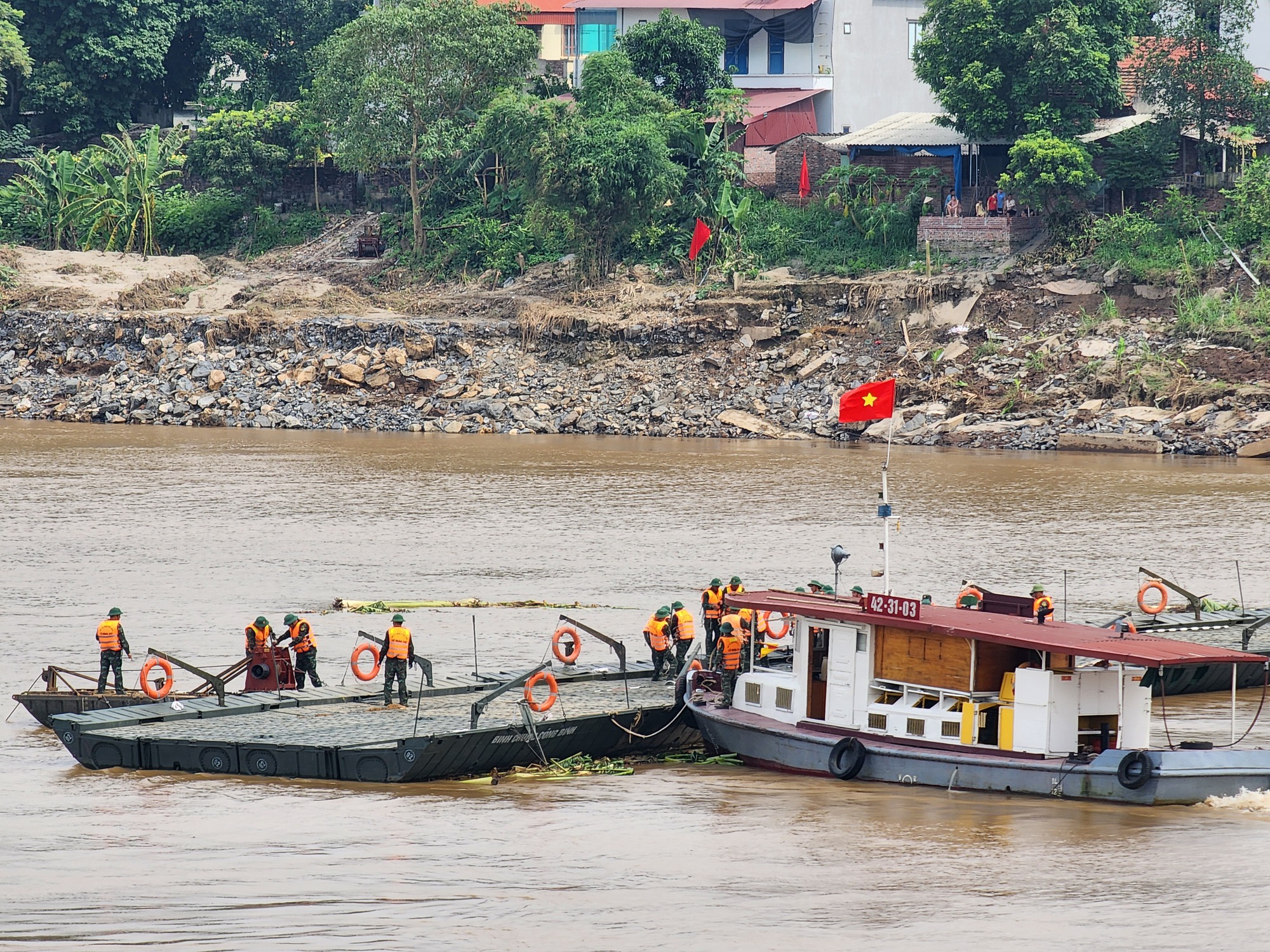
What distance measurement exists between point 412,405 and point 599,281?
312 inches

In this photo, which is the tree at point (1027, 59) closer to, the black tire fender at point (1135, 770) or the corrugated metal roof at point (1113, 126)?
the corrugated metal roof at point (1113, 126)

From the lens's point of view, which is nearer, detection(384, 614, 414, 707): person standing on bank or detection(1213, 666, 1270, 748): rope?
detection(1213, 666, 1270, 748): rope

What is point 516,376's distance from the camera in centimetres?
5375

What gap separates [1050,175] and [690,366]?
12274 millimetres

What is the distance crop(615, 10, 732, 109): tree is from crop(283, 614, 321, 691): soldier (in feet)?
132

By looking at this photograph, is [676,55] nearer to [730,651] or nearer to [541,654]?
[541,654]

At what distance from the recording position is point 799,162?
5956 cm

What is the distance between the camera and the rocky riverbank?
48.3 metres

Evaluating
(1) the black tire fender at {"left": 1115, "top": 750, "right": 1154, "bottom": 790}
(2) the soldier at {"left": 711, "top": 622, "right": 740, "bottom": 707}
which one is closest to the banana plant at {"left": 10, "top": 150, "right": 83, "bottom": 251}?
(2) the soldier at {"left": 711, "top": 622, "right": 740, "bottom": 707}

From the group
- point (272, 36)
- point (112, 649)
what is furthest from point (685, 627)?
point (272, 36)

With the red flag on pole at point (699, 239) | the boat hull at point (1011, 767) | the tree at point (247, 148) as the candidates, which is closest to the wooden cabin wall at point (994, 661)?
the boat hull at point (1011, 767)

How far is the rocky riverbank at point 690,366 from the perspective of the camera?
48312 millimetres

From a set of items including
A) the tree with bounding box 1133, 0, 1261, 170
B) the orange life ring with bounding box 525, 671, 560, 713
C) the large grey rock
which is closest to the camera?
the orange life ring with bounding box 525, 671, 560, 713

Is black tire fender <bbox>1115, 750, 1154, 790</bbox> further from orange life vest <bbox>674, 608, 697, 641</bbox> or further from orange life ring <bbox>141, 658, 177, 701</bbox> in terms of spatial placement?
orange life ring <bbox>141, 658, 177, 701</bbox>
